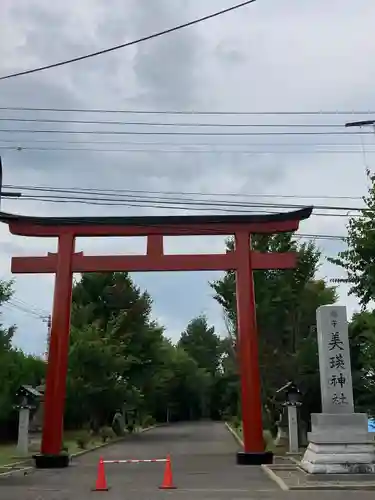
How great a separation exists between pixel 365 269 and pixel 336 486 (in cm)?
607

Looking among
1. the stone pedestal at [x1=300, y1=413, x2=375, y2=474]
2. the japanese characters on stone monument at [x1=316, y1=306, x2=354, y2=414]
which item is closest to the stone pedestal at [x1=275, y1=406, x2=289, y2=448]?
the japanese characters on stone monument at [x1=316, y1=306, x2=354, y2=414]

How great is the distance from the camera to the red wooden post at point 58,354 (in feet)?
61.9

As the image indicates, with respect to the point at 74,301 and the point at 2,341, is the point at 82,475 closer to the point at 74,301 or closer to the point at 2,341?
Answer: the point at 2,341

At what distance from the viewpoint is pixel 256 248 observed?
29.2 m

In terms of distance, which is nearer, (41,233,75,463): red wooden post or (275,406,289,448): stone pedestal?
(41,233,75,463): red wooden post

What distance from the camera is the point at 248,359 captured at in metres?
19.5

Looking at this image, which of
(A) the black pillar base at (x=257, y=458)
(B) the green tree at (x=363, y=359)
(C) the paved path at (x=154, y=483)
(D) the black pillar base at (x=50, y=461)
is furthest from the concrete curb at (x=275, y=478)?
(D) the black pillar base at (x=50, y=461)

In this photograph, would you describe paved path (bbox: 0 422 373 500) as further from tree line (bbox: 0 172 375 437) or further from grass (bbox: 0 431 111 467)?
tree line (bbox: 0 172 375 437)

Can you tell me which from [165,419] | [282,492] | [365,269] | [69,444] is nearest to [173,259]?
[365,269]

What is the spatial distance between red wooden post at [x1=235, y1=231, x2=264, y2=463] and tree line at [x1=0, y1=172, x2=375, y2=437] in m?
3.61

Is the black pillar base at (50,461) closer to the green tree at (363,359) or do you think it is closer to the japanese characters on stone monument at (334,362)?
the japanese characters on stone monument at (334,362)

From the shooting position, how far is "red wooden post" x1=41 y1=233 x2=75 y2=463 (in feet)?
61.9

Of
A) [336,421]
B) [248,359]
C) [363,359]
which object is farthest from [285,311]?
[336,421]

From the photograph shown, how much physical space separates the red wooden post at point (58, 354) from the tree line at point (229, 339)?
6.33 feet
